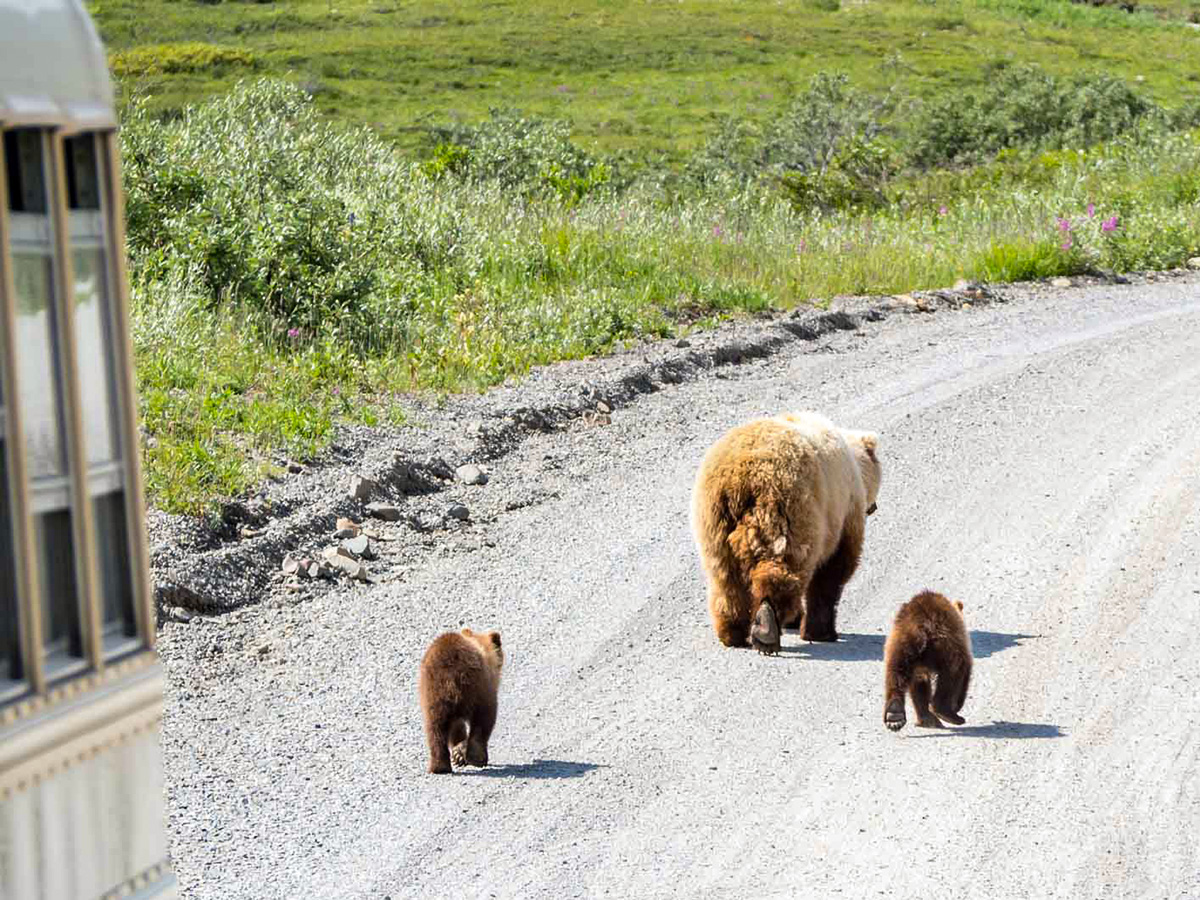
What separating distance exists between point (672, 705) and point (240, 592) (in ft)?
8.25

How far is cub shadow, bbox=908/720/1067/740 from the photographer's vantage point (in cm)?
596

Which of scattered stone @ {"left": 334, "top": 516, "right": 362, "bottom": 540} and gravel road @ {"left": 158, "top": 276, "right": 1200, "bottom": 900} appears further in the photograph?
scattered stone @ {"left": 334, "top": 516, "right": 362, "bottom": 540}

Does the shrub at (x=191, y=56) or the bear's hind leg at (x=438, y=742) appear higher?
the shrub at (x=191, y=56)

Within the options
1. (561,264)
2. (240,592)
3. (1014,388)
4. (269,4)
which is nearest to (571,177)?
(561,264)

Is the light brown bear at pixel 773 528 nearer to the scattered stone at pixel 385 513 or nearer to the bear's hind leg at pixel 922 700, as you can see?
the bear's hind leg at pixel 922 700

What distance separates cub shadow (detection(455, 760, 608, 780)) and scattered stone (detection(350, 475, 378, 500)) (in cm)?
360

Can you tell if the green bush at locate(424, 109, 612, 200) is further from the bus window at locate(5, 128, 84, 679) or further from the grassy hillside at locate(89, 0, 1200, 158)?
the grassy hillside at locate(89, 0, 1200, 158)

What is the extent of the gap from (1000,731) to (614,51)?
65.8 metres

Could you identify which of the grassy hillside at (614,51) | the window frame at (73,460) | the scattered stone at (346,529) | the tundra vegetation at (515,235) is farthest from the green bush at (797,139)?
the window frame at (73,460)

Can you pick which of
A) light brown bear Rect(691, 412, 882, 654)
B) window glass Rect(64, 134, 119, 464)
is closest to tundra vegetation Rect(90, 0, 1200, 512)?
light brown bear Rect(691, 412, 882, 654)

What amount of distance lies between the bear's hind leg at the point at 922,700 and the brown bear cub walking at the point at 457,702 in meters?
1.67

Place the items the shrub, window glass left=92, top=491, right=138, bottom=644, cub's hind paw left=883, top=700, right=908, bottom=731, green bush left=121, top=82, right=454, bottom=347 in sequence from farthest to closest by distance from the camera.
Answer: the shrub
green bush left=121, top=82, right=454, bottom=347
cub's hind paw left=883, top=700, right=908, bottom=731
window glass left=92, top=491, right=138, bottom=644

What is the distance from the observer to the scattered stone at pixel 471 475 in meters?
9.80

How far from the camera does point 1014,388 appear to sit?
12.3 meters
